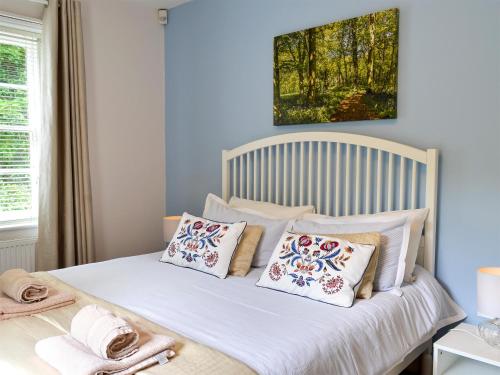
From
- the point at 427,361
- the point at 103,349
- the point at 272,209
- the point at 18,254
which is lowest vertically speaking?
the point at 427,361

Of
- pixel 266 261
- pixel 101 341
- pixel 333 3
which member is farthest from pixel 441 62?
pixel 101 341

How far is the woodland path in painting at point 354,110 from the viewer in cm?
247

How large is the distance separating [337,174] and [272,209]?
1.57 feet

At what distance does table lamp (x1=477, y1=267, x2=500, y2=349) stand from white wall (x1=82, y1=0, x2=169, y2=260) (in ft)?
8.61

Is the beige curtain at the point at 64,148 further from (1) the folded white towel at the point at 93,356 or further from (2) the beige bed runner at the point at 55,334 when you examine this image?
(1) the folded white towel at the point at 93,356

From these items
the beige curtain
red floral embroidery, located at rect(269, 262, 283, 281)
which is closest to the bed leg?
red floral embroidery, located at rect(269, 262, 283, 281)

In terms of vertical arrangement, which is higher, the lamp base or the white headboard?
the white headboard

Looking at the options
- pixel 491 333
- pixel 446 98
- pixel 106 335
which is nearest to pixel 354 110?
pixel 446 98

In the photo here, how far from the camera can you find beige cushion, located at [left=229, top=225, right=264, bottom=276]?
2.38 metres

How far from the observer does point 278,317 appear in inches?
67.8

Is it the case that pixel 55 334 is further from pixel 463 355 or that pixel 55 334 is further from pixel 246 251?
pixel 463 355

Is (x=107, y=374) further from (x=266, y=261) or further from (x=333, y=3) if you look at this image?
(x=333, y=3)

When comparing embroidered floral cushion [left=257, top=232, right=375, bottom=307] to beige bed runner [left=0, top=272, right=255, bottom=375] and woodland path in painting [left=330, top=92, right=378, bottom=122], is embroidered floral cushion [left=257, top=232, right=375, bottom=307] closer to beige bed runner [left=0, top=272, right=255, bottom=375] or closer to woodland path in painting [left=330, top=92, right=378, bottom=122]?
beige bed runner [left=0, top=272, right=255, bottom=375]

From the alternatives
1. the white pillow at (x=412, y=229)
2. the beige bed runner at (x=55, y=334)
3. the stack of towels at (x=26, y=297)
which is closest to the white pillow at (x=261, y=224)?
the white pillow at (x=412, y=229)
